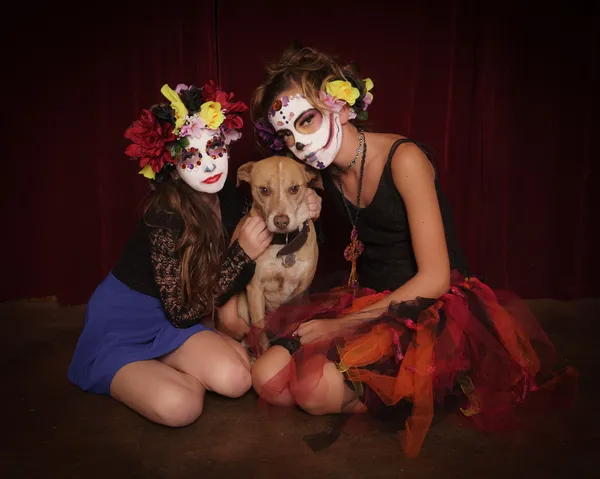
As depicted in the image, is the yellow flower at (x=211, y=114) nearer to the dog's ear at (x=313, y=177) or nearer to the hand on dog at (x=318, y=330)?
the dog's ear at (x=313, y=177)

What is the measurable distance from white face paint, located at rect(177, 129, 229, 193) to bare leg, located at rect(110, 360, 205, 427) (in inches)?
31.3

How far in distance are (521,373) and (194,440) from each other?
1311 millimetres

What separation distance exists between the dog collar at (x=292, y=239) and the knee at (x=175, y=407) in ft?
2.42

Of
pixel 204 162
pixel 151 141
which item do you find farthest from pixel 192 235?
pixel 151 141

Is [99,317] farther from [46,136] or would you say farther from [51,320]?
[46,136]

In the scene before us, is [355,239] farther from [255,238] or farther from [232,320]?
[232,320]

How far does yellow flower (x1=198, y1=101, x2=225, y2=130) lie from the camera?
8.05 ft

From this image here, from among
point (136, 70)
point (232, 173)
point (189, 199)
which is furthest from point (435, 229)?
point (136, 70)

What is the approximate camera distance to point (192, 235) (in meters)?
2.51

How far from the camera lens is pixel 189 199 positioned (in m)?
2.56

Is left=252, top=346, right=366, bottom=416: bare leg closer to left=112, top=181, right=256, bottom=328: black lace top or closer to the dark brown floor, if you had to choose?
the dark brown floor

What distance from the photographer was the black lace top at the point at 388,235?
2521mm

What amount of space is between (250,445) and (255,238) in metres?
0.87

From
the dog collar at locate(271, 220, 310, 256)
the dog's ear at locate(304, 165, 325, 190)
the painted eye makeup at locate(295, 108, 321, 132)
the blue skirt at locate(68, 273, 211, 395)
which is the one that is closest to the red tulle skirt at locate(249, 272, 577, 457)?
the dog collar at locate(271, 220, 310, 256)
